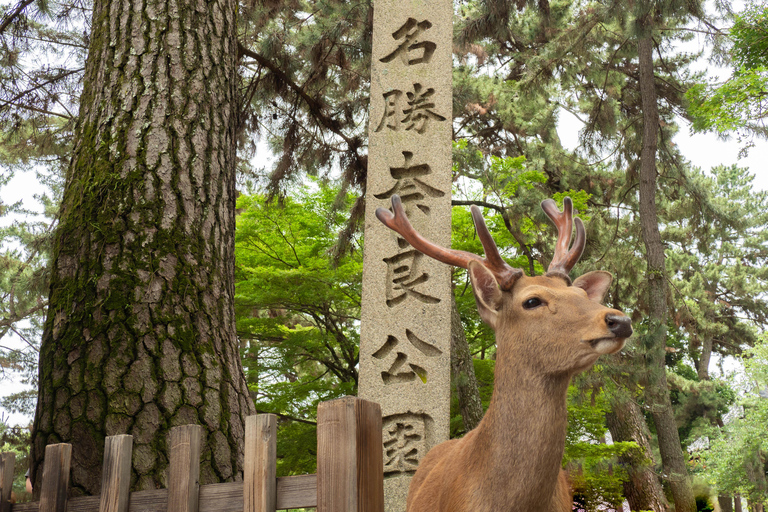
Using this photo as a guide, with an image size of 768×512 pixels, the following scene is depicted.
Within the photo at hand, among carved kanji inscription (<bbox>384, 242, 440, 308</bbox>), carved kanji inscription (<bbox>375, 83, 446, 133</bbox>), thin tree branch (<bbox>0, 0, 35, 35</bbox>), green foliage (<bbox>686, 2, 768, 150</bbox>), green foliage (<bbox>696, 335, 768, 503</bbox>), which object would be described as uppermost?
green foliage (<bbox>686, 2, 768, 150</bbox>)

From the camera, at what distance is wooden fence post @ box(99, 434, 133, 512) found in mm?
1794

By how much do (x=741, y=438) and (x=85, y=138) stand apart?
70.4 ft

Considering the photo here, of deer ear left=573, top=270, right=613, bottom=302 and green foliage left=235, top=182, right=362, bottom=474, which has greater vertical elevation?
green foliage left=235, top=182, right=362, bottom=474

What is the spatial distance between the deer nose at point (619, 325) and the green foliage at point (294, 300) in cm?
751

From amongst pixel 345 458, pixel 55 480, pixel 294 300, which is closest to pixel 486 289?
pixel 345 458

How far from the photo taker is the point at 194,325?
2758 millimetres

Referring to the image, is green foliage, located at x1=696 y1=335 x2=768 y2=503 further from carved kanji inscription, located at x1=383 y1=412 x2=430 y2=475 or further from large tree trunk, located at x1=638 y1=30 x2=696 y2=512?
carved kanji inscription, located at x1=383 y1=412 x2=430 y2=475

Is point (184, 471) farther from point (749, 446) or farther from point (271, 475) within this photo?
point (749, 446)

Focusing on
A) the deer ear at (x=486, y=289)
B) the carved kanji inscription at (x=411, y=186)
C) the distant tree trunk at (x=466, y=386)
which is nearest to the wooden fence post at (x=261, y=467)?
the deer ear at (x=486, y=289)

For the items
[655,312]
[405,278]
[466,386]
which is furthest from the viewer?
[655,312]

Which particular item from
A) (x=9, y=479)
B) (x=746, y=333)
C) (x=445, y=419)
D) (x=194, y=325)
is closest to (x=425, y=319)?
(x=445, y=419)

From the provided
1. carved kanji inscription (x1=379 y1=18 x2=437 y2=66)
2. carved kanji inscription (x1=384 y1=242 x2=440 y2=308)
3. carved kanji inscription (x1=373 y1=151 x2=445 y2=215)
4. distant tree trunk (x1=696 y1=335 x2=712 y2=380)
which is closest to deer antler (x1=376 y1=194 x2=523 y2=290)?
carved kanji inscription (x1=384 y1=242 x2=440 y2=308)

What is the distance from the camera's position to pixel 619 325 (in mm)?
1571

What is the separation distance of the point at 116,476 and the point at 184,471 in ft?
0.89
